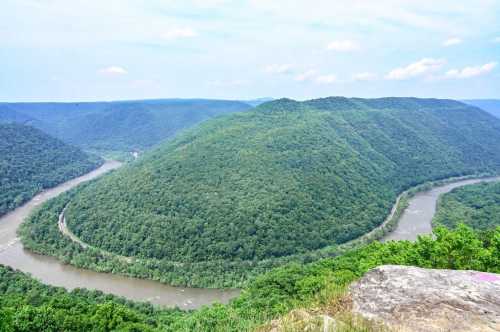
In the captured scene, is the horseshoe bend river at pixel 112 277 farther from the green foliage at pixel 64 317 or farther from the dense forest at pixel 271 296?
the dense forest at pixel 271 296

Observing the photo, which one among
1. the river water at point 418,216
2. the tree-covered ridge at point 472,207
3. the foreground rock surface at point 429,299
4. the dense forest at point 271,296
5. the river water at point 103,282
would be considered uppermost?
the foreground rock surface at point 429,299

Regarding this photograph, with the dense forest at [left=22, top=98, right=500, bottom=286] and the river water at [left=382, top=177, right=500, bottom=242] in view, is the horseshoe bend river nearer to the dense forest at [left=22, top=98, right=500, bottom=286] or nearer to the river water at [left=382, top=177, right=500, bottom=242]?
the river water at [left=382, top=177, right=500, bottom=242]

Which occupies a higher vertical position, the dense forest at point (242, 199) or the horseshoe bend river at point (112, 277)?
the dense forest at point (242, 199)

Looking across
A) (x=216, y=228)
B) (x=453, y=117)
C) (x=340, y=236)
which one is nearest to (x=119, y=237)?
(x=216, y=228)

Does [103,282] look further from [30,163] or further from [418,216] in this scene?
[30,163]

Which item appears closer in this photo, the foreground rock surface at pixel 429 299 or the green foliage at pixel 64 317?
the foreground rock surface at pixel 429 299

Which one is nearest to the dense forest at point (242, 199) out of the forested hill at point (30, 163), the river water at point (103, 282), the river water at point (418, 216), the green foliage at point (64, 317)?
→ the river water at point (103, 282)

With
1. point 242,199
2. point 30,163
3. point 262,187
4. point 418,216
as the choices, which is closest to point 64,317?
point 242,199

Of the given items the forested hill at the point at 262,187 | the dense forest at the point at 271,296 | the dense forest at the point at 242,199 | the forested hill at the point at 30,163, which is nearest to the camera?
the dense forest at the point at 271,296
